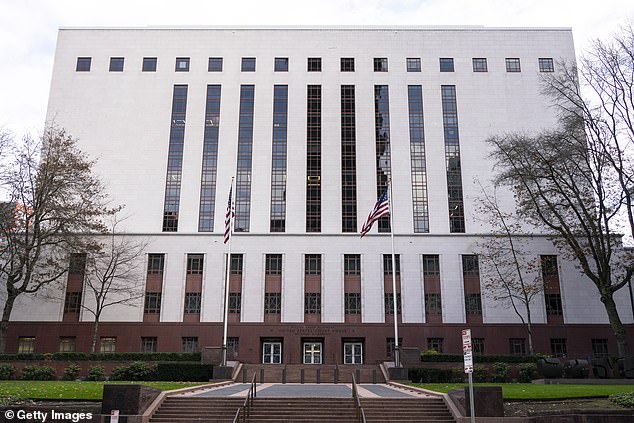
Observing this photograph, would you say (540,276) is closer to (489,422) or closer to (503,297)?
(503,297)

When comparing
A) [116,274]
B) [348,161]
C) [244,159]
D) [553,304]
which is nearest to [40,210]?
[116,274]

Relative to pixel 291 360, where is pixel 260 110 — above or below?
above

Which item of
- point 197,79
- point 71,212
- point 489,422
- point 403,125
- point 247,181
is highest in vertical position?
point 197,79

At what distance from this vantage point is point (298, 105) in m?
58.6

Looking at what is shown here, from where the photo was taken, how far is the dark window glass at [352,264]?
53.3m

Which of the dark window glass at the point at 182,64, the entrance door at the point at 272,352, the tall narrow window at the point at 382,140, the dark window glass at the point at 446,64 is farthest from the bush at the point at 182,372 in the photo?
the dark window glass at the point at 446,64

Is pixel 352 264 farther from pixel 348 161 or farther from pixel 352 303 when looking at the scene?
pixel 348 161

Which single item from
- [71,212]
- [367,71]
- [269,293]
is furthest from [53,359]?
[367,71]

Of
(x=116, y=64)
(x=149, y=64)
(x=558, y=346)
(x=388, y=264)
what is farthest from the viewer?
(x=116, y=64)

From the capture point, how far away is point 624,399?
71.3ft

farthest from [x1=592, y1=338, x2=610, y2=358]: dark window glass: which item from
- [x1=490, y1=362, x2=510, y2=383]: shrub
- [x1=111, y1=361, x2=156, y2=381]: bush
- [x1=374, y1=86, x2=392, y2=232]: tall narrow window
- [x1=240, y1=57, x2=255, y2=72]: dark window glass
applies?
[x1=240, y1=57, x2=255, y2=72]: dark window glass

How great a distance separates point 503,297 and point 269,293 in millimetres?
21332

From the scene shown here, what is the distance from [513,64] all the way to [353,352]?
116 ft

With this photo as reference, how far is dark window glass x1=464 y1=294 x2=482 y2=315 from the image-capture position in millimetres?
52156
